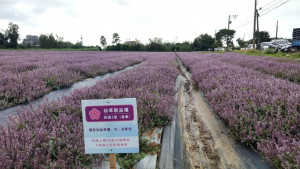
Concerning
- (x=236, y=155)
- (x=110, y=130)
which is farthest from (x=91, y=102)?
(x=236, y=155)

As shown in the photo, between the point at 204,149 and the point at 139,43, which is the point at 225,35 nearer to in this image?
the point at 139,43

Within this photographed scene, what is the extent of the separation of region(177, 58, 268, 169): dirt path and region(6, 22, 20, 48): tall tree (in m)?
68.4

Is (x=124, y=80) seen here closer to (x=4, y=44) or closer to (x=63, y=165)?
(x=63, y=165)

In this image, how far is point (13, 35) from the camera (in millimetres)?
58312

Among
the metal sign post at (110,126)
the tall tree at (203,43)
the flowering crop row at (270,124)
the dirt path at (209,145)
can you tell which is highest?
the tall tree at (203,43)

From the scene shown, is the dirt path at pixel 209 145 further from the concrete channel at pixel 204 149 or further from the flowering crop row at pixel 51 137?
the flowering crop row at pixel 51 137

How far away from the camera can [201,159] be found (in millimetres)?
2348

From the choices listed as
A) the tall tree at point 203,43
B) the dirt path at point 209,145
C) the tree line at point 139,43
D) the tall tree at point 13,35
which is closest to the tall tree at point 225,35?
the tree line at point 139,43

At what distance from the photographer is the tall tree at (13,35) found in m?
57.0

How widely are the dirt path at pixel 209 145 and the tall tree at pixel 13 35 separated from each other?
68354 millimetres

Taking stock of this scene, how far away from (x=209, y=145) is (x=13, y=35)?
72.1 metres

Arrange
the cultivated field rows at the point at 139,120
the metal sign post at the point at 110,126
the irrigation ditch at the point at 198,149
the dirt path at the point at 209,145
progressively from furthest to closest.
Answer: the dirt path at the point at 209,145, the irrigation ditch at the point at 198,149, the cultivated field rows at the point at 139,120, the metal sign post at the point at 110,126

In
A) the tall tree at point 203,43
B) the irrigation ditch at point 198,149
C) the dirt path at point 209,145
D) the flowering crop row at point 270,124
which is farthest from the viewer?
the tall tree at point 203,43

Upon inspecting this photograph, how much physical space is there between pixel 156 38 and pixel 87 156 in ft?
284
